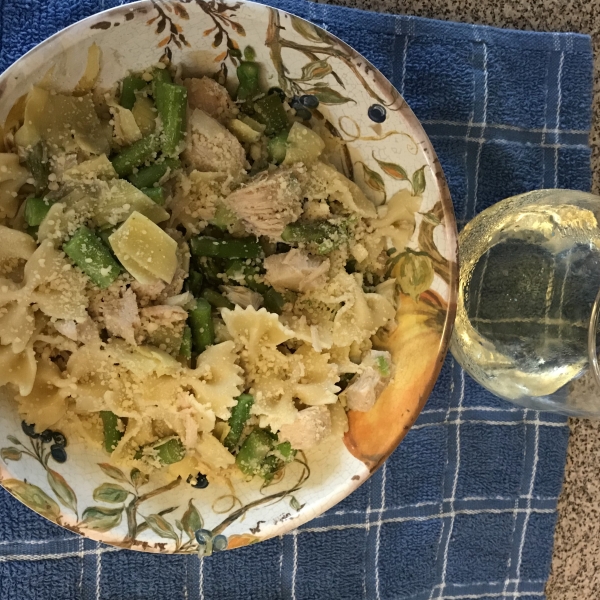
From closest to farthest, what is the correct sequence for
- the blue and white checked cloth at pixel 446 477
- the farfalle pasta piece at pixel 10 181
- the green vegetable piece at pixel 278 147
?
1. the farfalle pasta piece at pixel 10 181
2. the green vegetable piece at pixel 278 147
3. the blue and white checked cloth at pixel 446 477

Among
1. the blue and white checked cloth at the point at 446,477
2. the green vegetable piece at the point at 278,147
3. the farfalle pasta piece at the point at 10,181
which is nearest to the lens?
the farfalle pasta piece at the point at 10,181

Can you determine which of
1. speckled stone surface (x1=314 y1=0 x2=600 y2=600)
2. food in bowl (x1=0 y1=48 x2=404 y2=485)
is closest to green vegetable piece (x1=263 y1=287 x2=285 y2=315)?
food in bowl (x1=0 y1=48 x2=404 y2=485)

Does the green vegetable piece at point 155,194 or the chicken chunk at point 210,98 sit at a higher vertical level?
the chicken chunk at point 210,98

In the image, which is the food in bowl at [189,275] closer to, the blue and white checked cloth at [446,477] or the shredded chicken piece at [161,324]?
the shredded chicken piece at [161,324]

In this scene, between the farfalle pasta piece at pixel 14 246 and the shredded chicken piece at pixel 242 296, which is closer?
the farfalle pasta piece at pixel 14 246

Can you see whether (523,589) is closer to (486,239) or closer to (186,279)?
(486,239)

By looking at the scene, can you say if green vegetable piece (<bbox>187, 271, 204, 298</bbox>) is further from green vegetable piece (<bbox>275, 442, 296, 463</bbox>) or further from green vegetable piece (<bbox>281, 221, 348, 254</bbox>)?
green vegetable piece (<bbox>275, 442, 296, 463</bbox>)

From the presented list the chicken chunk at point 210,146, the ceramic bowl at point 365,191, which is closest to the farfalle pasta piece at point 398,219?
the ceramic bowl at point 365,191

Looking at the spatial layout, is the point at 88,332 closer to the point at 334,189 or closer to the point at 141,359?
the point at 141,359
